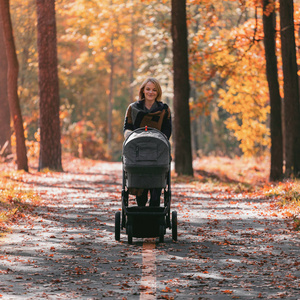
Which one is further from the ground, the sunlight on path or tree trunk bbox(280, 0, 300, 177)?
tree trunk bbox(280, 0, 300, 177)

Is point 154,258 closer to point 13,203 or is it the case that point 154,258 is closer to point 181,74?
point 13,203

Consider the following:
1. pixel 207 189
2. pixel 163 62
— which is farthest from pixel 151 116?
pixel 163 62

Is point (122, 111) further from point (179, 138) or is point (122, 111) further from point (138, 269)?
point (138, 269)

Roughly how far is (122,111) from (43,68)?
49.9 metres

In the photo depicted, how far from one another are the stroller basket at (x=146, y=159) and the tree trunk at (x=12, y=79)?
45.8 feet

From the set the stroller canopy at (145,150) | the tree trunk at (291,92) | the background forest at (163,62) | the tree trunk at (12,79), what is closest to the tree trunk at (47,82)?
the tree trunk at (12,79)

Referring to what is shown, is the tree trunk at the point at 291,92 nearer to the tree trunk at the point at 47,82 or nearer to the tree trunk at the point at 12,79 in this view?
the tree trunk at the point at 12,79

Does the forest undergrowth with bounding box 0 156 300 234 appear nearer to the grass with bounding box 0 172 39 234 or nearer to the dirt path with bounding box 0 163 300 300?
the grass with bounding box 0 172 39 234

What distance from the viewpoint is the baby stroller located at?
27.9ft

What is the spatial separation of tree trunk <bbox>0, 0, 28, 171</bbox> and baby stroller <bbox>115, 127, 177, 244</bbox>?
546 inches

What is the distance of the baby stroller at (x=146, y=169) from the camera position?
27.9 feet

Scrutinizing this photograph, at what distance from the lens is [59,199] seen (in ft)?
51.0

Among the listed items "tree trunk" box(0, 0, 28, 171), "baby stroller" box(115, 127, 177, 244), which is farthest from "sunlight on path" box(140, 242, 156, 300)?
"tree trunk" box(0, 0, 28, 171)

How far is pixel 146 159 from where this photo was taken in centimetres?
849
